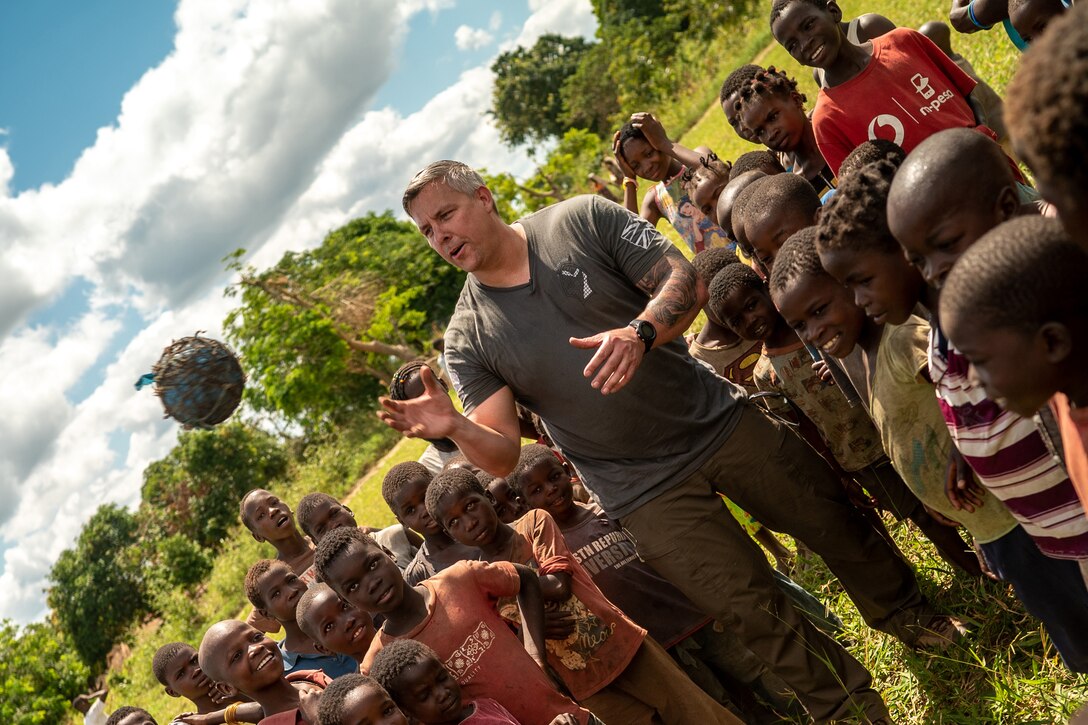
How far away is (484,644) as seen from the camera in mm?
3467

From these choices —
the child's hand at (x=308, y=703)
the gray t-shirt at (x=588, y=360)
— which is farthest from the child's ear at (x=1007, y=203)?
the child's hand at (x=308, y=703)

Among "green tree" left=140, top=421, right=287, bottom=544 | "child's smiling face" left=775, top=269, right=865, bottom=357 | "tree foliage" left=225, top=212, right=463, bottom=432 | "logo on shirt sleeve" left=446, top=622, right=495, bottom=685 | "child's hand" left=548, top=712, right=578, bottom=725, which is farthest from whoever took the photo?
"green tree" left=140, top=421, right=287, bottom=544

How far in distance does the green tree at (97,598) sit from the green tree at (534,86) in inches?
996

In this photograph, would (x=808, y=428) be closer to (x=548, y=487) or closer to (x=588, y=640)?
(x=548, y=487)

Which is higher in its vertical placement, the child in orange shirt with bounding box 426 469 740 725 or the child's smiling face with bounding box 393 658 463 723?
the child's smiling face with bounding box 393 658 463 723

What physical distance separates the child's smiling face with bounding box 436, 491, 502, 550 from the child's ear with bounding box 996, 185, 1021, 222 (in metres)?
2.44

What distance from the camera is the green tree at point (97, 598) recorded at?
27.1 meters

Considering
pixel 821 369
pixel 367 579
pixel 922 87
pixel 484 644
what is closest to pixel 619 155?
pixel 922 87

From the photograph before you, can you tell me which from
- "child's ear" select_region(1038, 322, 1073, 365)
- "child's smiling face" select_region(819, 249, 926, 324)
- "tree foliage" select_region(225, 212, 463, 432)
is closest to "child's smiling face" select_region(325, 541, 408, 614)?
"child's smiling face" select_region(819, 249, 926, 324)

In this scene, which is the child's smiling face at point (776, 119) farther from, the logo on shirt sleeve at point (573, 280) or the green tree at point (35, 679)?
the green tree at point (35, 679)

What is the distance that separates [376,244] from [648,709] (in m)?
34.4

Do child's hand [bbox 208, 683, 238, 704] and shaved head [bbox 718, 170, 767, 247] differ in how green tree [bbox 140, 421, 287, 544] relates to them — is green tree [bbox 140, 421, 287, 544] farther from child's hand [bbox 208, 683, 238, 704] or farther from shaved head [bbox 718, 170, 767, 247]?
shaved head [bbox 718, 170, 767, 247]

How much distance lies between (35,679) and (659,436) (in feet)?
61.7

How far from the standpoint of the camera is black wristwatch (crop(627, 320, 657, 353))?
3.45 metres
